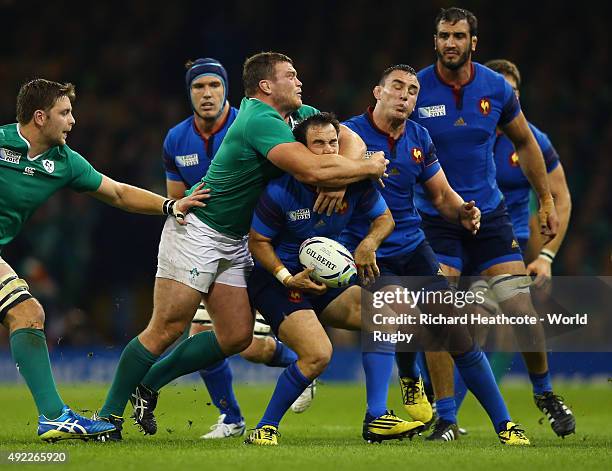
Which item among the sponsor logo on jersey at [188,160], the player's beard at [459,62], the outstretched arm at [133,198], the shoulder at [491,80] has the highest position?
the player's beard at [459,62]

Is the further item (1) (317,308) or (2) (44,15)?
(2) (44,15)

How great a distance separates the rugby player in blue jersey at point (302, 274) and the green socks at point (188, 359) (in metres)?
0.43

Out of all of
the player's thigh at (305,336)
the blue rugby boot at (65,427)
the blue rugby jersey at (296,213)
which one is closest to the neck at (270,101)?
the blue rugby jersey at (296,213)

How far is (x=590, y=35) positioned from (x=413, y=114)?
10878mm

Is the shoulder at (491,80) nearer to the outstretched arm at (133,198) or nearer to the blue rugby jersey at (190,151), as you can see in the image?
the blue rugby jersey at (190,151)

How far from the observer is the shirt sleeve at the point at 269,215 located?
270 inches

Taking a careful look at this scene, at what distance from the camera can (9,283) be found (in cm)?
677

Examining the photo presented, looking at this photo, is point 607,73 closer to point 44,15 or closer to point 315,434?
point 44,15

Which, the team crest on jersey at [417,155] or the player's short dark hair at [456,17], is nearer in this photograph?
the team crest on jersey at [417,155]

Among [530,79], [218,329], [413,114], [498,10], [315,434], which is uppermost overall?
[498,10]

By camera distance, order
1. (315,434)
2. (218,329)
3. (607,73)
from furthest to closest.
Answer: (607,73) → (315,434) → (218,329)

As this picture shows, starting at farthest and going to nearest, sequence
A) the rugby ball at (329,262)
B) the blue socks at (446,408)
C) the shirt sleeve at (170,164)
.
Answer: the shirt sleeve at (170,164) → the blue socks at (446,408) → the rugby ball at (329,262)

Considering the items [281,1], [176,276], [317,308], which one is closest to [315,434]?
[317,308]

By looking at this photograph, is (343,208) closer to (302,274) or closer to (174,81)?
(302,274)
